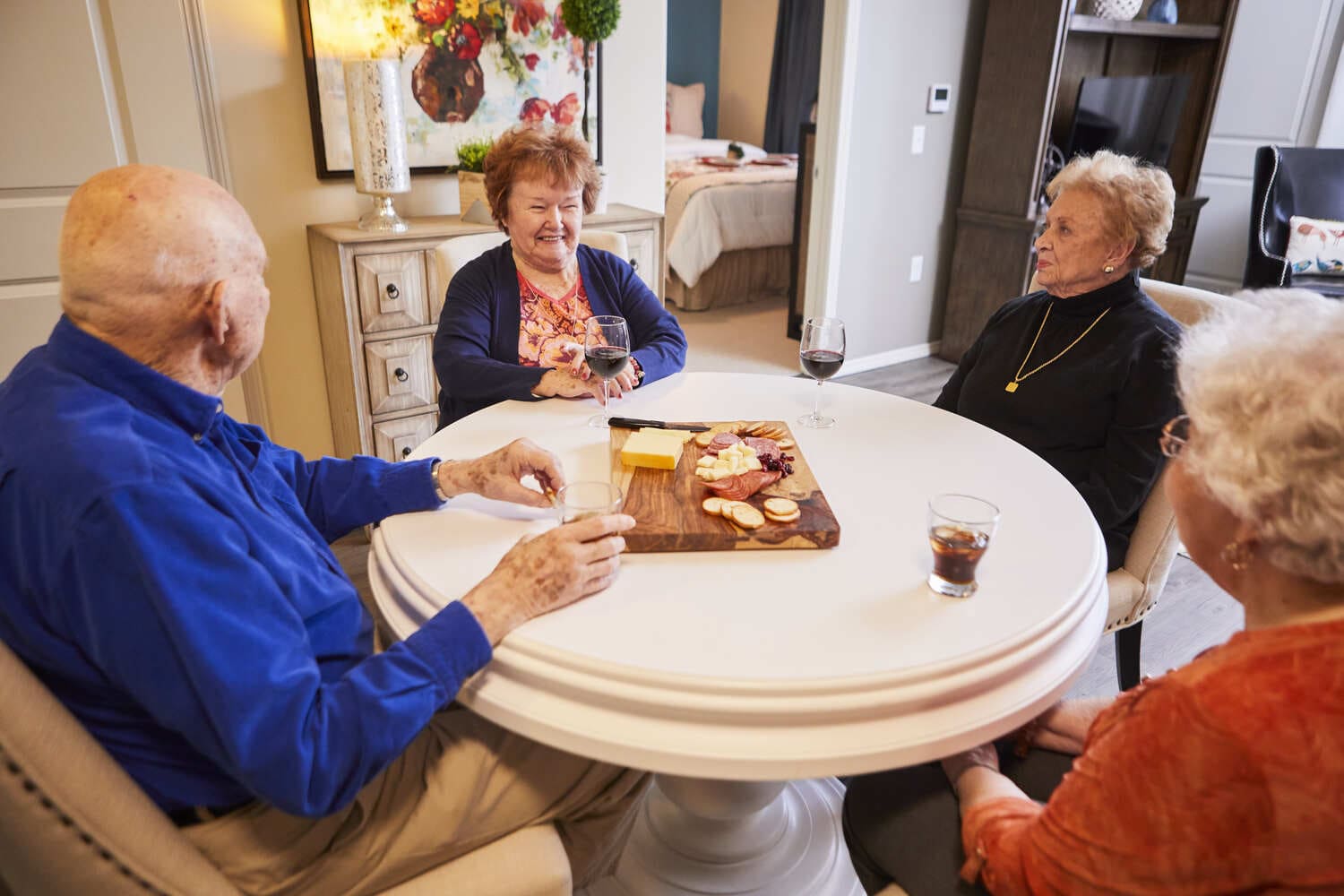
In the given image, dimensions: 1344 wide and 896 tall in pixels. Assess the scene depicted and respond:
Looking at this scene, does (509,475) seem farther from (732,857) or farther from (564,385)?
(732,857)

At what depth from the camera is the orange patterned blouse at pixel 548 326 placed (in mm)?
1945

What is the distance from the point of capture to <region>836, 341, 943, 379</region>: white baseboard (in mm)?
4348

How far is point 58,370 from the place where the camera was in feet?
2.77

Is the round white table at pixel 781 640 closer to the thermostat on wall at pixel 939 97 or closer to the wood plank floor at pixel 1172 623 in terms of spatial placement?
the wood plank floor at pixel 1172 623

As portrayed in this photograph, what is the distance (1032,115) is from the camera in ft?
12.8

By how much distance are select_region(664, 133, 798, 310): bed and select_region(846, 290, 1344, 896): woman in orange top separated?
433cm

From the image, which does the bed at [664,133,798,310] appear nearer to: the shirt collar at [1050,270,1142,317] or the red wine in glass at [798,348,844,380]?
the shirt collar at [1050,270,1142,317]

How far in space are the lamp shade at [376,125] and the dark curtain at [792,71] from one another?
5.25 meters

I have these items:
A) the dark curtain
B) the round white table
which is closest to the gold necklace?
the round white table

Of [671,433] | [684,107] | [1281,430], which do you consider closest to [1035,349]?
[671,433]

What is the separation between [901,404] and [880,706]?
0.97 meters

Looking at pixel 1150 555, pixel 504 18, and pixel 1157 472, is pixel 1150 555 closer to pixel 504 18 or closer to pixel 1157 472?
pixel 1157 472

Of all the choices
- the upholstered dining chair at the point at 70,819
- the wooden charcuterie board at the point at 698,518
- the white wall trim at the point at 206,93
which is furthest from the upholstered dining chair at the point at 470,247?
the upholstered dining chair at the point at 70,819

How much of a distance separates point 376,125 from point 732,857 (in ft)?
7.39
